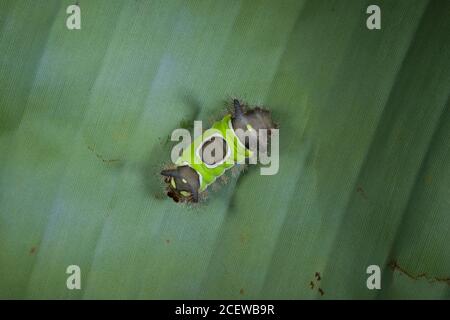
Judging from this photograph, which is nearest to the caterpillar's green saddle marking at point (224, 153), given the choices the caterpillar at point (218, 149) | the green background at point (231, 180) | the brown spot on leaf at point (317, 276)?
the caterpillar at point (218, 149)

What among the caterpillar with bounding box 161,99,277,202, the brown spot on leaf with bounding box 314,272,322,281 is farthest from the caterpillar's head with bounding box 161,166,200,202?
the brown spot on leaf with bounding box 314,272,322,281

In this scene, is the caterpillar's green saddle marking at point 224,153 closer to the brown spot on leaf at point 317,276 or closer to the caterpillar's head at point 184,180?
the caterpillar's head at point 184,180

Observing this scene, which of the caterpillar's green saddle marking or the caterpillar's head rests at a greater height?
the caterpillar's green saddle marking

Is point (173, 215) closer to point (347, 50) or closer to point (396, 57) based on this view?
point (347, 50)

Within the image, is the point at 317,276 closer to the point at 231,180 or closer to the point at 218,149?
the point at 231,180

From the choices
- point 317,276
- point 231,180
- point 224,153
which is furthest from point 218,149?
point 317,276

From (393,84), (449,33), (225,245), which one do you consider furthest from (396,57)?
(225,245)

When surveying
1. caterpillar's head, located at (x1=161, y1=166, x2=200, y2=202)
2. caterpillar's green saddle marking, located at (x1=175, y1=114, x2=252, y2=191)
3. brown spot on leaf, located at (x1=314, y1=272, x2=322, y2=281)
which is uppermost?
caterpillar's green saddle marking, located at (x1=175, y1=114, x2=252, y2=191)

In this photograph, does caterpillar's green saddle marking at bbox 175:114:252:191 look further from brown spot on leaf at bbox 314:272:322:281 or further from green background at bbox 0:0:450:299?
brown spot on leaf at bbox 314:272:322:281
